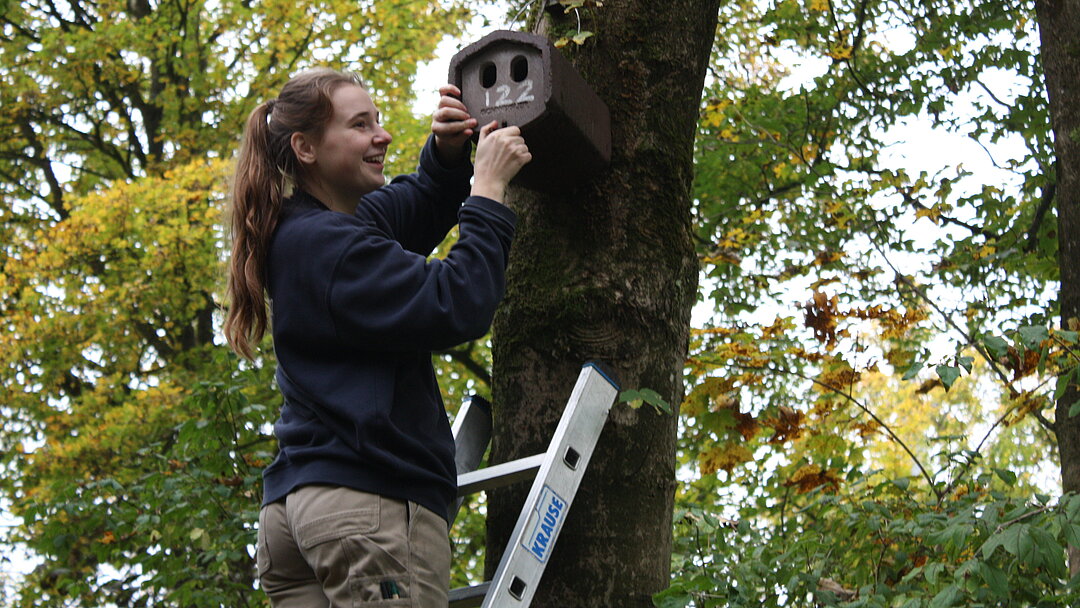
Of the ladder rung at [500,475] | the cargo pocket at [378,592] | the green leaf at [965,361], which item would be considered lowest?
the cargo pocket at [378,592]

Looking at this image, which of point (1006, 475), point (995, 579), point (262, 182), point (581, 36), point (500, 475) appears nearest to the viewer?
point (262, 182)

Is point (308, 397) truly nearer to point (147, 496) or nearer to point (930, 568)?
point (930, 568)

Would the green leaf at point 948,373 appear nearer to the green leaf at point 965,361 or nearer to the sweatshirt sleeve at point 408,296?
the green leaf at point 965,361

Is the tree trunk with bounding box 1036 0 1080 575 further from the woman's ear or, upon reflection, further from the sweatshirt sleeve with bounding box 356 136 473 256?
the woman's ear

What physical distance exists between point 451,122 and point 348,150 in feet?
1.07

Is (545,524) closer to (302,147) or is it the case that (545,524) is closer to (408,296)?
(408,296)

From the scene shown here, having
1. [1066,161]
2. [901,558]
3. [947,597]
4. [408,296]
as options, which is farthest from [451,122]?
[1066,161]

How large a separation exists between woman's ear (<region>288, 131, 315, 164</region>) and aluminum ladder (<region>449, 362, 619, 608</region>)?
78 centimetres

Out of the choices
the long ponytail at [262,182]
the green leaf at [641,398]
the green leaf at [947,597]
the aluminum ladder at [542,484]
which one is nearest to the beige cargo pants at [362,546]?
the aluminum ladder at [542,484]

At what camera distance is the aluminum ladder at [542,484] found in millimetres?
2414

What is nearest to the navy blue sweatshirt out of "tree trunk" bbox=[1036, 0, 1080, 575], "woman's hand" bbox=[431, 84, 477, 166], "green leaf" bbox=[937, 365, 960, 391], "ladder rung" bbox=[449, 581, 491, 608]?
"ladder rung" bbox=[449, 581, 491, 608]

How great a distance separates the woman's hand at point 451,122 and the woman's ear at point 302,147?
0.33 m

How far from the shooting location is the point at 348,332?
7.32 ft

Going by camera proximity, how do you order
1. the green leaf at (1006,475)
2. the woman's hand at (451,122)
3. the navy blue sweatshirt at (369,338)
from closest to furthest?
the navy blue sweatshirt at (369,338) < the woman's hand at (451,122) < the green leaf at (1006,475)
